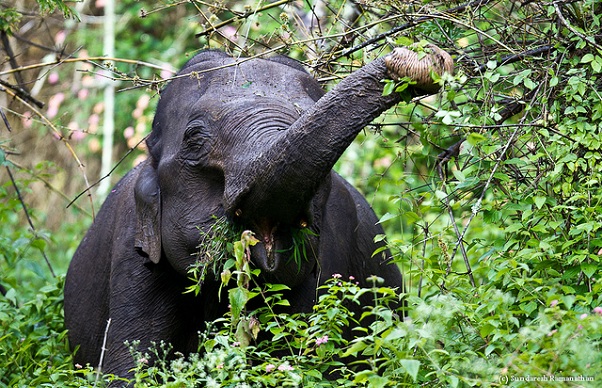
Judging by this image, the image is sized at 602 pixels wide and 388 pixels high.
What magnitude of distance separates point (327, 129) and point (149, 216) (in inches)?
44.3

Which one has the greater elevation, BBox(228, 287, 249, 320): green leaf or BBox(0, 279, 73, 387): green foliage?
BBox(0, 279, 73, 387): green foliage

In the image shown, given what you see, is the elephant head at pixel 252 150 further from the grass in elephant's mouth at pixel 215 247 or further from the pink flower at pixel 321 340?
the pink flower at pixel 321 340

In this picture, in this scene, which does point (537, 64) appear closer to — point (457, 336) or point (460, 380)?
point (457, 336)

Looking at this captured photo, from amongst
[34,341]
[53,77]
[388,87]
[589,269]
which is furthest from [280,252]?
[53,77]

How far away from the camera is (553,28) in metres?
4.84

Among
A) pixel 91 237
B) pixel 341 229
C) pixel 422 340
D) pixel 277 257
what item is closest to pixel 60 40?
pixel 91 237

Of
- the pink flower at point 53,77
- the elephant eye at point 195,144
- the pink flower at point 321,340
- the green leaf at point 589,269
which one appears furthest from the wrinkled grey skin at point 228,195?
the pink flower at point 53,77

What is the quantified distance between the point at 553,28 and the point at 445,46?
0.45 meters

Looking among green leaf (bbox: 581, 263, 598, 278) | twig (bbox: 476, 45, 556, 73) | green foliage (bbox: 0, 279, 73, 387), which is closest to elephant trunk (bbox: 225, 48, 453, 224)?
green leaf (bbox: 581, 263, 598, 278)

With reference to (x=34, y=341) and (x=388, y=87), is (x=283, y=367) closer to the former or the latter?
(x=388, y=87)

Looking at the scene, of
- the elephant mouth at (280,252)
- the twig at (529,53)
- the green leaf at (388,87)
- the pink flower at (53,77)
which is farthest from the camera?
the pink flower at (53,77)

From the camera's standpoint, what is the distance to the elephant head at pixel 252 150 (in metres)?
3.72

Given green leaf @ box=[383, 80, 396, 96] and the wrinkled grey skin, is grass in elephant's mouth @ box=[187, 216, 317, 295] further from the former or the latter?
green leaf @ box=[383, 80, 396, 96]

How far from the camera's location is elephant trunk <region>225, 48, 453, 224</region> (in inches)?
145
